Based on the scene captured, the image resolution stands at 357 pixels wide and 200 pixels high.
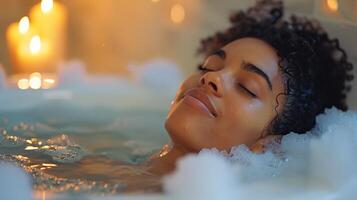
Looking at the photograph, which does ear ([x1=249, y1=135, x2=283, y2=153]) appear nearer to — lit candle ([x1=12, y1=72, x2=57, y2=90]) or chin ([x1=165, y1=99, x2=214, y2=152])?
chin ([x1=165, y1=99, x2=214, y2=152])

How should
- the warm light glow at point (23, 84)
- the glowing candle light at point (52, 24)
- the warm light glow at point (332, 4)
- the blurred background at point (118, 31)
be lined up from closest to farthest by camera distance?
the warm light glow at point (332, 4), the warm light glow at point (23, 84), the blurred background at point (118, 31), the glowing candle light at point (52, 24)

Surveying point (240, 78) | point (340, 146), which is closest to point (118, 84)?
point (240, 78)

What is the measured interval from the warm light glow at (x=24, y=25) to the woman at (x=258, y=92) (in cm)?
82

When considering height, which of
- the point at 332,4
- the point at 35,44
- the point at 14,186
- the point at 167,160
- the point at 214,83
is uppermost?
the point at 35,44

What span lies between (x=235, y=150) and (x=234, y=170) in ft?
0.55

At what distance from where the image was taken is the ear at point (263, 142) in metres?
1.13

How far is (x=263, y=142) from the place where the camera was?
1.16 meters

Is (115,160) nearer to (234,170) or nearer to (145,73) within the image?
(234,170)

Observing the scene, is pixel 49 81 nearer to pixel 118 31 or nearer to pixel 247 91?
pixel 118 31

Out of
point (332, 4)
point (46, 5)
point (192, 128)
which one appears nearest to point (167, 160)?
point (192, 128)

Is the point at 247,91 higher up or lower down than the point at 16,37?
lower down

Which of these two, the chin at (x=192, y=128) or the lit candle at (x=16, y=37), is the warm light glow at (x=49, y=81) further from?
the chin at (x=192, y=128)

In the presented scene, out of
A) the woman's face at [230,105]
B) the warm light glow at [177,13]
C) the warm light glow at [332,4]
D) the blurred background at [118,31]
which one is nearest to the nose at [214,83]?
the woman's face at [230,105]

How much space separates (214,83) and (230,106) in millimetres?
49
